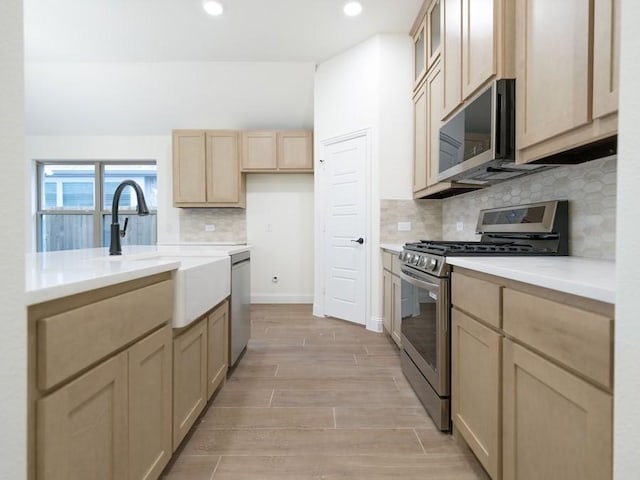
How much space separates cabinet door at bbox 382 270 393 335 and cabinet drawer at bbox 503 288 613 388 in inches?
73.4

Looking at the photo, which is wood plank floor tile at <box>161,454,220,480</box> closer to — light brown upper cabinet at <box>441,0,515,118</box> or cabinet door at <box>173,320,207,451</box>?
cabinet door at <box>173,320,207,451</box>

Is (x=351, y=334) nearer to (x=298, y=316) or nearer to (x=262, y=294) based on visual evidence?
(x=298, y=316)

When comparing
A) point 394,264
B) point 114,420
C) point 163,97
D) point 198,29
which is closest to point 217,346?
point 114,420

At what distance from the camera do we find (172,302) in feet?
4.28

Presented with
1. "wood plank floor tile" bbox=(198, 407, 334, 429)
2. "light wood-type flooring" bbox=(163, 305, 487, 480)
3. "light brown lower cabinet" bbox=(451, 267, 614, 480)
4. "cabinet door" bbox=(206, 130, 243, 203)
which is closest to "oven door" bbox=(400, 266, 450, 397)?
"light brown lower cabinet" bbox=(451, 267, 614, 480)

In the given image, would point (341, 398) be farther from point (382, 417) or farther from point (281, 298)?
point (281, 298)

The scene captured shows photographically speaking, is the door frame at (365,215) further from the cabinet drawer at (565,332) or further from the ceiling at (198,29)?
the cabinet drawer at (565,332)

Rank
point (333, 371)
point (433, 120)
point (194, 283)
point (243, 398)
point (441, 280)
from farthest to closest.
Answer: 1. point (433, 120)
2. point (333, 371)
3. point (243, 398)
4. point (441, 280)
5. point (194, 283)

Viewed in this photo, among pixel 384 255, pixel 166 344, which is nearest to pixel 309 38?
pixel 384 255

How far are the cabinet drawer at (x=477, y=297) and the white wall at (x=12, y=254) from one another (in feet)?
4.30

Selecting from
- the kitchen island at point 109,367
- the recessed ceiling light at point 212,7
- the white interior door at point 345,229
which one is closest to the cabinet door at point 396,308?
the white interior door at point 345,229

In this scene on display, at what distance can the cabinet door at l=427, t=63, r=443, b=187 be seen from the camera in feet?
8.11

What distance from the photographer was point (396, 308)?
8.75 feet

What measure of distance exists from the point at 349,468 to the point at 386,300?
5.96ft
